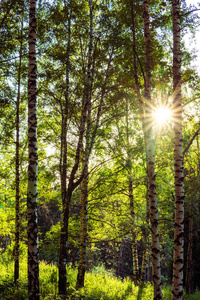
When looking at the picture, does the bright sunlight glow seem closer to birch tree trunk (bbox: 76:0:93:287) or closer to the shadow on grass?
birch tree trunk (bbox: 76:0:93:287)

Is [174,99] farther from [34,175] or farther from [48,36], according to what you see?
[48,36]

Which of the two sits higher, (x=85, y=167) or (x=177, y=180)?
(x=85, y=167)

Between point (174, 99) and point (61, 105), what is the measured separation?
336cm

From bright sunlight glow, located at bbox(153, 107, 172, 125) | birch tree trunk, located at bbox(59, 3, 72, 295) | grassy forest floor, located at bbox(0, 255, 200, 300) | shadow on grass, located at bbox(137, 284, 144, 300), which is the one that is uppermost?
bright sunlight glow, located at bbox(153, 107, 172, 125)

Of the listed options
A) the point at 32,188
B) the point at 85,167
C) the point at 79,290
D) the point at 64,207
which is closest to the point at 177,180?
the point at 85,167

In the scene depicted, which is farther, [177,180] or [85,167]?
[85,167]

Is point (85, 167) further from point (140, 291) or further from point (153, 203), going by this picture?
point (140, 291)

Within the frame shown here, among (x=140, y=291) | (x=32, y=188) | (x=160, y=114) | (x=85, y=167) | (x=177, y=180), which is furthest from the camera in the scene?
(x=140, y=291)

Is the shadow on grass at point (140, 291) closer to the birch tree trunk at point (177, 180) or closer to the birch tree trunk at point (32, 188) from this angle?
the birch tree trunk at point (177, 180)

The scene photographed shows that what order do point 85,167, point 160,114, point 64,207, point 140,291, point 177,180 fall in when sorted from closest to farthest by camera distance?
point 177,180, point 64,207, point 160,114, point 85,167, point 140,291

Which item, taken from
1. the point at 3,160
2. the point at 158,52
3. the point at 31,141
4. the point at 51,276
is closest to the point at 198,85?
the point at 158,52

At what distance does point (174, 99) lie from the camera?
5980 mm

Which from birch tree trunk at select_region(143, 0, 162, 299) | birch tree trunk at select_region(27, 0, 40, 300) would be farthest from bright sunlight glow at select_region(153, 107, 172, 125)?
birch tree trunk at select_region(27, 0, 40, 300)

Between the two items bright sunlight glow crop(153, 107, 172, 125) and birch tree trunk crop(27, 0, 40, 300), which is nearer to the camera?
birch tree trunk crop(27, 0, 40, 300)
